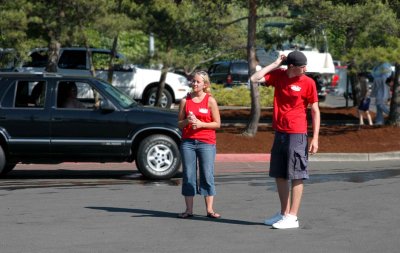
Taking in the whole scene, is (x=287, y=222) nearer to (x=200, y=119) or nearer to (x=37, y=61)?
(x=200, y=119)

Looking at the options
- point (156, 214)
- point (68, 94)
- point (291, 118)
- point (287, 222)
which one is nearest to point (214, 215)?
point (156, 214)

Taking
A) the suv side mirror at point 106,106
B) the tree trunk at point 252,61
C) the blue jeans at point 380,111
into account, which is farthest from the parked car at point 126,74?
the suv side mirror at point 106,106

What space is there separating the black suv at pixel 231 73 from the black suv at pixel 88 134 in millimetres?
23182

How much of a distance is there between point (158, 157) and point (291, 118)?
5.48 meters

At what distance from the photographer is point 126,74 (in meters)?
27.5

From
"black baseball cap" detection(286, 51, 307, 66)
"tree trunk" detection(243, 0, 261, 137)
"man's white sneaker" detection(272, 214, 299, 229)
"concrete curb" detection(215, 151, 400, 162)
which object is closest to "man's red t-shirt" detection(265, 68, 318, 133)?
"black baseball cap" detection(286, 51, 307, 66)

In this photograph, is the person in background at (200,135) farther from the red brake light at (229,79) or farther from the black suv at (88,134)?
the red brake light at (229,79)

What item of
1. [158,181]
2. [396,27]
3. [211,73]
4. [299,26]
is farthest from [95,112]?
[211,73]

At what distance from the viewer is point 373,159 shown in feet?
60.5

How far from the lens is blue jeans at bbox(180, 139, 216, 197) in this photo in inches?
401

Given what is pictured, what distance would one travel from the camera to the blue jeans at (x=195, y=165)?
10.2 m

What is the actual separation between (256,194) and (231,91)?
20.6 metres

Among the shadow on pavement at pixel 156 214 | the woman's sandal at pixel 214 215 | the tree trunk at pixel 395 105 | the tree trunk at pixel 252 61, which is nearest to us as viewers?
the shadow on pavement at pixel 156 214

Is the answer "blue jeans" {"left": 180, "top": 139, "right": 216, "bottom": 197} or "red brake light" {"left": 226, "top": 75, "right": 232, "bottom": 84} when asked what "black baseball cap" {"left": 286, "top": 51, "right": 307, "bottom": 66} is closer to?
"blue jeans" {"left": 180, "top": 139, "right": 216, "bottom": 197}
